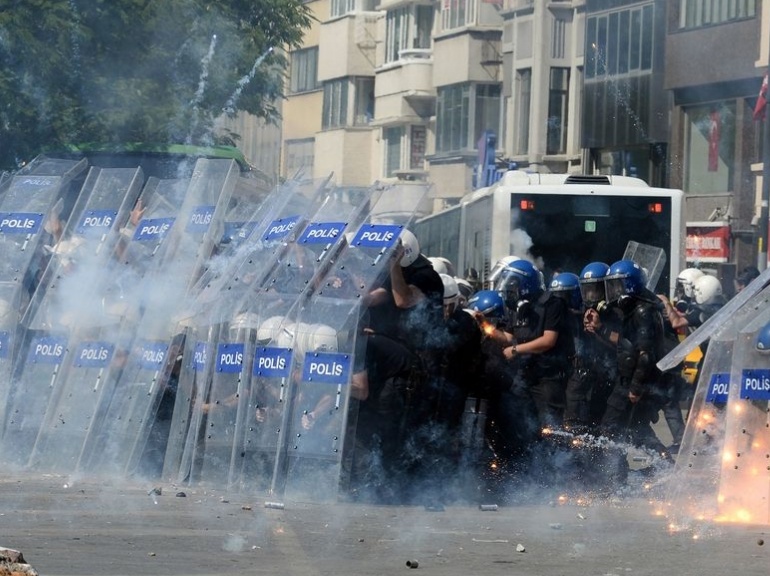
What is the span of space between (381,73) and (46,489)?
40.3m

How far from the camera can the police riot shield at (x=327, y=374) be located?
31.6ft

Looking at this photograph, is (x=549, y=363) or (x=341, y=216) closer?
(x=341, y=216)

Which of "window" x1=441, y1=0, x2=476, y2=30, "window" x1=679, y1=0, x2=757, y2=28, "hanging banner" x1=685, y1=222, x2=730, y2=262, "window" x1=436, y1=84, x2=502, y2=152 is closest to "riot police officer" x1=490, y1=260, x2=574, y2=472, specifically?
"hanging banner" x1=685, y1=222, x2=730, y2=262

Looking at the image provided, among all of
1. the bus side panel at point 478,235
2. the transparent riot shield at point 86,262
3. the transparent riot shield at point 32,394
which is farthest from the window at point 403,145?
the transparent riot shield at point 32,394

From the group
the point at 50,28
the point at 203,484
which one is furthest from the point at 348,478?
the point at 50,28

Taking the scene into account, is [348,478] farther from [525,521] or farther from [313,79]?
[313,79]

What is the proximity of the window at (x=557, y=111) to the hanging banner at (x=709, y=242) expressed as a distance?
27.3 feet

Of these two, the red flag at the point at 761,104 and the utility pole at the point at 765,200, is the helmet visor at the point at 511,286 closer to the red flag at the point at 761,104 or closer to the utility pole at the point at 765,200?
the utility pole at the point at 765,200

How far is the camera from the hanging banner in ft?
104

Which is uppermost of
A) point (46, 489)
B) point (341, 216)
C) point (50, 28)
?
point (50, 28)

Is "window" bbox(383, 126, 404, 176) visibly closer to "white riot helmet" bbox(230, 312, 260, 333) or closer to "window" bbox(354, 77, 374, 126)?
"window" bbox(354, 77, 374, 126)

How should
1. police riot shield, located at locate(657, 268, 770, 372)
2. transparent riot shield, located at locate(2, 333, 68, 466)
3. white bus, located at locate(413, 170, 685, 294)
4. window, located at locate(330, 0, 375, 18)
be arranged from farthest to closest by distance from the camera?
window, located at locate(330, 0, 375, 18) < white bus, located at locate(413, 170, 685, 294) < transparent riot shield, located at locate(2, 333, 68, 466) < police riot shield, located at locate(657, 268, 770, 372)

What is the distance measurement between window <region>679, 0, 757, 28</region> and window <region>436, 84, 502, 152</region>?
834 centimetres

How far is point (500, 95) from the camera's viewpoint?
43938 mm
